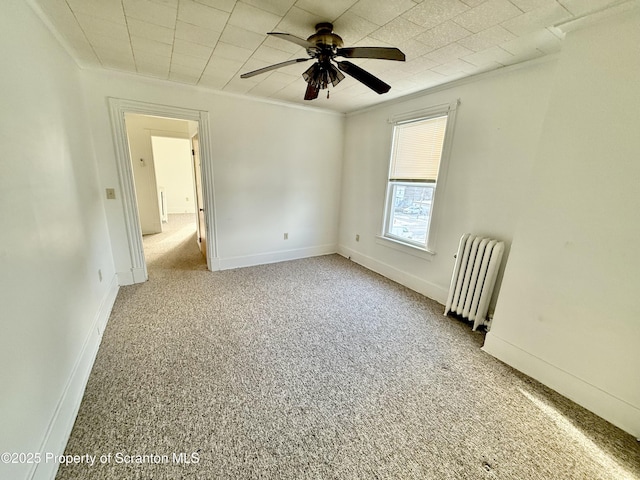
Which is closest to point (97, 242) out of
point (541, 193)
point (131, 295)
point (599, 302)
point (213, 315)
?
point (131, 295)

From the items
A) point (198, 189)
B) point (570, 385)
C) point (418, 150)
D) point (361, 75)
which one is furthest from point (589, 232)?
point (198, 189)

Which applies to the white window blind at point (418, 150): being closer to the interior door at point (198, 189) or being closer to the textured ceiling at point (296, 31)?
the textured ceiling at point (296, 31)

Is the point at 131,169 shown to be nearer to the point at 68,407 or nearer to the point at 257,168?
the point at 257,168

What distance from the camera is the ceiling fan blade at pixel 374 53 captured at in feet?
4.71

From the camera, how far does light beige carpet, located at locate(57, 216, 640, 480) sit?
125 centimetres

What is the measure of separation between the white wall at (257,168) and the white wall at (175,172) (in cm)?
463

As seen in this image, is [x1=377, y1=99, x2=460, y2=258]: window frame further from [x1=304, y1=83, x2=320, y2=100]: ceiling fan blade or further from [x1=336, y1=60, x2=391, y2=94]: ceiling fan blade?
[x1=304, y1=83, x2=320, y2=100]: ceiling fan blade

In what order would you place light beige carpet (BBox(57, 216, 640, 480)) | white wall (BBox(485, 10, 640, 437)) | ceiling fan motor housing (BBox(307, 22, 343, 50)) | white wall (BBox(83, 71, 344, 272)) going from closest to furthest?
light beige carpet (BBox(57, 216, 640, 480)) → white wall (BBox(485, 10, 640, 437)) → ceiling fan motor housing (BBox(307, 22, 343, 50)) → white wall (BBox(83, 71, 344, 272))

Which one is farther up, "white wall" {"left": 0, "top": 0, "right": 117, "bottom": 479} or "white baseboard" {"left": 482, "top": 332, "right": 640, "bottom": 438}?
"white wall" {"left": 0, "top": 0, "right": 117, "bottom": 479}

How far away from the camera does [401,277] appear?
11.1 ft

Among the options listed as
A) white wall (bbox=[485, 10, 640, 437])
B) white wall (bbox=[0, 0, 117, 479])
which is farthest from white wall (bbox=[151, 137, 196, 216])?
white wall (bbox=[485, 10, 640, 437])

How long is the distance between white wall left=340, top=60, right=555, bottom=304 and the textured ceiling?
0.74 feet

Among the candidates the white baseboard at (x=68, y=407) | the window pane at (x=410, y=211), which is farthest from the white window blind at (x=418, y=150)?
the white baseboard at (x=68, y=407)

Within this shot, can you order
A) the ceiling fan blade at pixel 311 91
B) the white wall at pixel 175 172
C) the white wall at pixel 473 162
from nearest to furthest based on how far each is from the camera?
the ceiling fan blade at pixel 311 91, the white wall at pixel 473 162, the white wall at pixel 175 172
